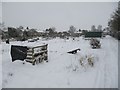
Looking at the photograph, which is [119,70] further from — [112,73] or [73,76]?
[73,76]

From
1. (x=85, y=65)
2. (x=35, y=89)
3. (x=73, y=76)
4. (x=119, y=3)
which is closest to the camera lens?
(x=35, y=89)

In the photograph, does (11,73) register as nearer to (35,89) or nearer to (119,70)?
(35,89)

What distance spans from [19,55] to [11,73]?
226 centimetres

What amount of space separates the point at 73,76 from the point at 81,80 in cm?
69

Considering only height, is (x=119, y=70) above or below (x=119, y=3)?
below

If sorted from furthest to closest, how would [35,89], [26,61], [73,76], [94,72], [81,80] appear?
[26,61]
[94,72]
[73,76]
[81,80]
[35,89]

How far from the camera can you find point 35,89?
721 cm

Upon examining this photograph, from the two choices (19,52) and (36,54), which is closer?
(19,52)

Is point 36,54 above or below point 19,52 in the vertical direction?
below

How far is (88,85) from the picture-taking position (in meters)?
7.67

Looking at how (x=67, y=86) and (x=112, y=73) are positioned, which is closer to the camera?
(x=67, y=86)

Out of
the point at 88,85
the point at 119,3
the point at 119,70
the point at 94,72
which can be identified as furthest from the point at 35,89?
the point at 119,3

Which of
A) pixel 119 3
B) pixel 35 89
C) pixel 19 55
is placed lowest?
pixel 35 89

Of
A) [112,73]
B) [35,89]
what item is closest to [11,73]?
[35,89]
